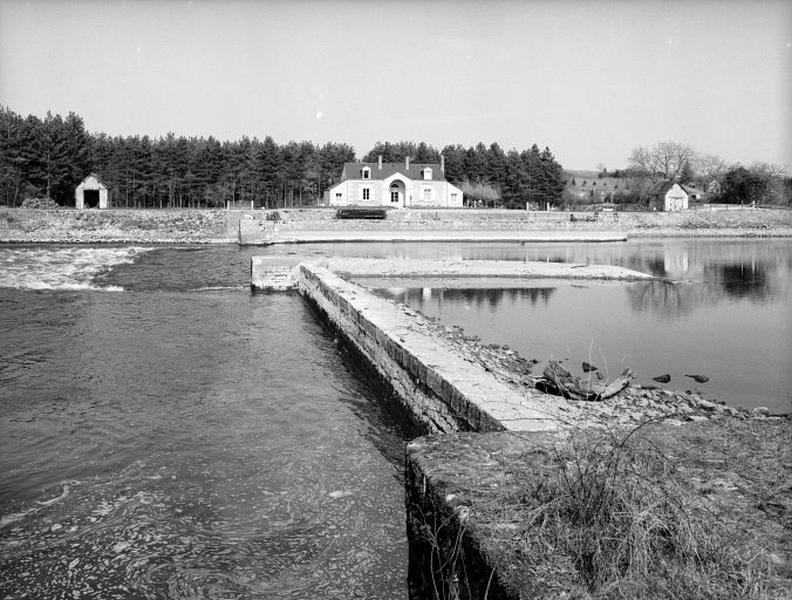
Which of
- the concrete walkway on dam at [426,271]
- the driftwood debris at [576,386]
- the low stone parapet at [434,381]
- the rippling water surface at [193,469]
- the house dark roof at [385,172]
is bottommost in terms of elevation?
the rippling water surface at [193,469]

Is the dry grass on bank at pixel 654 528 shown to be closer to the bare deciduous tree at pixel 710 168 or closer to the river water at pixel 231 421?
the river water at pixel 231 421

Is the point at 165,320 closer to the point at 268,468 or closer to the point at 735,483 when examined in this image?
the point at 268,468

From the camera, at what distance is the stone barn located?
2667 inches

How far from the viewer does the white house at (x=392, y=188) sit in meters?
81.5

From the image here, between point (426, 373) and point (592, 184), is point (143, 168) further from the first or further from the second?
point (592, 184)

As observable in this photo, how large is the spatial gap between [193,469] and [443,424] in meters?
2.82

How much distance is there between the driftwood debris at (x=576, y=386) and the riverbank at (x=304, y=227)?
1838 inches

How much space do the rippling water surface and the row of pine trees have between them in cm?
6386

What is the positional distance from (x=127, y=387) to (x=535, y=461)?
26.9 ft

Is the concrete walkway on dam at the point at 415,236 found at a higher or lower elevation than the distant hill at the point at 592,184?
lower

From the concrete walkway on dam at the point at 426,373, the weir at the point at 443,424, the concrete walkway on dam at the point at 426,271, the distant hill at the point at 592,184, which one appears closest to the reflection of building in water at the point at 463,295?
the concrete walkway on dam at the point at 426,271

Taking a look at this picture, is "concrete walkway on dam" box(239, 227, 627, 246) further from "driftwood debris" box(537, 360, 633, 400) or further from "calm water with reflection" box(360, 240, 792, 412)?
"driftwood debris" box(537, 360, 633, 400)

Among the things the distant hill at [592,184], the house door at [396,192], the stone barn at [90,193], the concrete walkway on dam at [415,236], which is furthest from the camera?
the distant hill at [592,184]

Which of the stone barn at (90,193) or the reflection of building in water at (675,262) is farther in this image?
the stone barn at (90,193)
